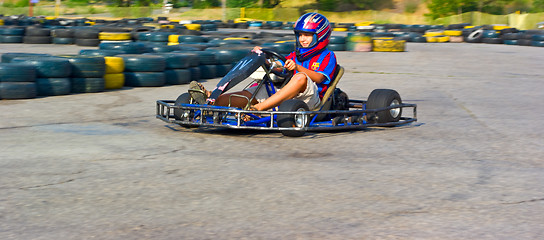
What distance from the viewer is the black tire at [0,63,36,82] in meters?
7.75

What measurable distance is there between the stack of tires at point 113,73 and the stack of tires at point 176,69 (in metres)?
0.77

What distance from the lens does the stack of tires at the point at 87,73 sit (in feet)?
28.2

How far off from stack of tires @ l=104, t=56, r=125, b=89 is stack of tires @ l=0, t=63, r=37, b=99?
126cm

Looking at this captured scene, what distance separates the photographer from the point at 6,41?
64.6 feet

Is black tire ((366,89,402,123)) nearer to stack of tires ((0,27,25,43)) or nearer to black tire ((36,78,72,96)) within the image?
black tire ((36,78,72,96))

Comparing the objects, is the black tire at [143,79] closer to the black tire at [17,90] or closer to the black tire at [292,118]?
the black tire at [17,90]

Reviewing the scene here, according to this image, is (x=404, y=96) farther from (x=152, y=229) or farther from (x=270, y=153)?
(x=152, y=229)

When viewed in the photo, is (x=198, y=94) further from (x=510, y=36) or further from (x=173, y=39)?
(x=510, y=36)

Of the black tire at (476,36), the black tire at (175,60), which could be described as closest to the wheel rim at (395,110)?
the black tire at (175,60)

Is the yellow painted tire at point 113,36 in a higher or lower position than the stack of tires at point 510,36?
lower

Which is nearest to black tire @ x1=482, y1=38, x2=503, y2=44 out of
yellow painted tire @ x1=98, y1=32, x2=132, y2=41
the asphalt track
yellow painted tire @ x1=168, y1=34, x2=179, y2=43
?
yellow painted tire @ x1=168, y1=34, x2=179, y2=43

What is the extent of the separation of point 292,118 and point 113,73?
4468mm

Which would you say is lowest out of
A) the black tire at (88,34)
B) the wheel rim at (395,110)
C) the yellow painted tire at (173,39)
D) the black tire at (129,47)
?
the wheel rim at (395,110)

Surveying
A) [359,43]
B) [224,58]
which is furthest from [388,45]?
[224,58]
